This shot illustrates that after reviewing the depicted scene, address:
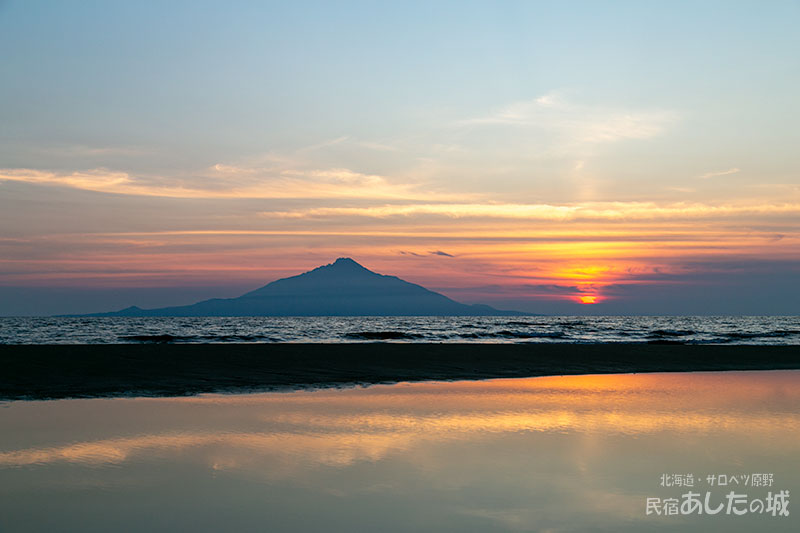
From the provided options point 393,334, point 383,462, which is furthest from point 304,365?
point 393,334

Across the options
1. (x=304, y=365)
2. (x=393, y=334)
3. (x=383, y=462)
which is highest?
(x=383, y=462)

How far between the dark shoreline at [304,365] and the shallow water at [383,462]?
329cm

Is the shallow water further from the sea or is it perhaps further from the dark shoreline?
the sea

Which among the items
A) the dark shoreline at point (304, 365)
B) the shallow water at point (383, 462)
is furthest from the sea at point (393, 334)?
the shallow water at point (383, 462)

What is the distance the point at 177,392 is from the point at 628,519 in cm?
1407

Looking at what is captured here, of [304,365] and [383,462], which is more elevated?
[383,462]

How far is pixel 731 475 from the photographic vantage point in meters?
8.61

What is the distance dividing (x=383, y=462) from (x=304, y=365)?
16728mm

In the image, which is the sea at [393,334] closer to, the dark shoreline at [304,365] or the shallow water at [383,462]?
the dark shoreline at [304,365]

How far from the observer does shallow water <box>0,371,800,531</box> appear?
6887 mm

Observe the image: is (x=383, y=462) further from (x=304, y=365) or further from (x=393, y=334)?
(x=393, y=334)

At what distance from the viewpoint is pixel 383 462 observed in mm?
9352

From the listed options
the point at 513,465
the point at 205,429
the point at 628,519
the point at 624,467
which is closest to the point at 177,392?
the point at 205,429

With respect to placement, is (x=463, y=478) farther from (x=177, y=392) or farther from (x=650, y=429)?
(x=177, y=392)
